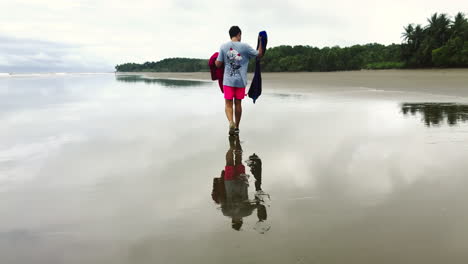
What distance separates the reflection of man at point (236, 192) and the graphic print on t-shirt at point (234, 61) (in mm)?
2415

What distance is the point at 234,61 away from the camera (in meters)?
6.56

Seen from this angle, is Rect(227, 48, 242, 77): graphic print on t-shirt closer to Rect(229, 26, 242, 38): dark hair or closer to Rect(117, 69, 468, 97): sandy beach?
Rect(229, 26, 242, 38): dark hair

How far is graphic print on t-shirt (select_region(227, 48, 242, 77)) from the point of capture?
654 cm

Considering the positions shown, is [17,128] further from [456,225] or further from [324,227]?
[456,225]

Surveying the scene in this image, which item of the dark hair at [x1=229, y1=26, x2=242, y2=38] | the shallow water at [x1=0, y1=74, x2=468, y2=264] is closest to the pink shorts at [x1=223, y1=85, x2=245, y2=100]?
the shallow water at [x1=0, y1=74, x2=468, y2=264]

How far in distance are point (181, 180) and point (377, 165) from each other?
7.31ft

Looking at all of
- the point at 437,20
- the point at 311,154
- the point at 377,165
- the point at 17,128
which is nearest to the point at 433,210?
the point at 377,165

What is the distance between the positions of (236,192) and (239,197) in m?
0.16

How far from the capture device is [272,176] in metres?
3.73

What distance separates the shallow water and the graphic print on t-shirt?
47.1 inches

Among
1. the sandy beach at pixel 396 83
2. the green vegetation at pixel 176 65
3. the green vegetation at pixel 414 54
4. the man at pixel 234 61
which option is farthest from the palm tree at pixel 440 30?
the green vegetation at pixel 176 65

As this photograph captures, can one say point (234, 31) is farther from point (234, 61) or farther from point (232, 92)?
point (232, 92)

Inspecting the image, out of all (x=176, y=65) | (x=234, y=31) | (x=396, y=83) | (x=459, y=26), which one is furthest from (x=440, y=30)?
(x=176, y=65)

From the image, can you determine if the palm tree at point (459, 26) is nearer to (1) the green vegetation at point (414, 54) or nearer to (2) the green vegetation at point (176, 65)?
(1) the green vegetation at point (414, 54)
